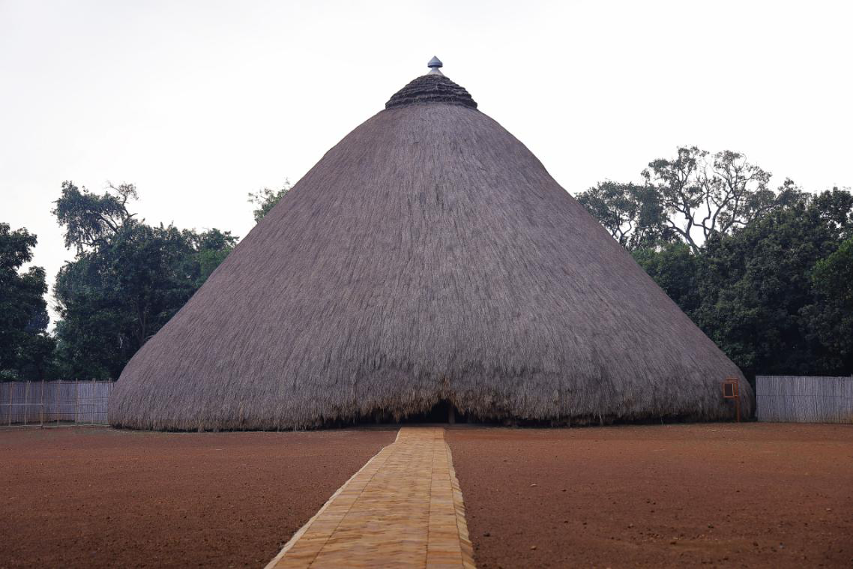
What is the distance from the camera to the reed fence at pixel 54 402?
24.1 meters

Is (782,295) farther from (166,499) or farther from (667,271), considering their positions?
(166,499)

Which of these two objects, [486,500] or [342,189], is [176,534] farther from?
[342,189]

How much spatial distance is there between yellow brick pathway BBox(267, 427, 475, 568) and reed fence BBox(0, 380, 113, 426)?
17.5m

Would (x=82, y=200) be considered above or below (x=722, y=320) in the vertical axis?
above

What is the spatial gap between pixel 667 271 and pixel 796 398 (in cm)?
1114

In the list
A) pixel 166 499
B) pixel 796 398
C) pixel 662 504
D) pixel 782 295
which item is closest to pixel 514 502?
pixel 662 504

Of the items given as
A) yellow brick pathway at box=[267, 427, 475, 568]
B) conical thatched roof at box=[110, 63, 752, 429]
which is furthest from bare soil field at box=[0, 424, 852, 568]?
conical thatched roof at box=[110, 63, 752, 429]

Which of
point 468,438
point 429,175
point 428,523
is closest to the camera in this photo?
point 428,523

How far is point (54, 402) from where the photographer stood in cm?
2450

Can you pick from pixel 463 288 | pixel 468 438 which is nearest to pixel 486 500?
pixel 468 438

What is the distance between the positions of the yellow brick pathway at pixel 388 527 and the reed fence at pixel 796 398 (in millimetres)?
11446

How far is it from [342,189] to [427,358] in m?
7.12

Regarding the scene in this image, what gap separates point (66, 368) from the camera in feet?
96.9

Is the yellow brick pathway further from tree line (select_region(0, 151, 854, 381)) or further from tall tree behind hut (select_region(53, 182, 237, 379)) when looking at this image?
tall tree behind hut (select_region(53, 182, 237, 379))
